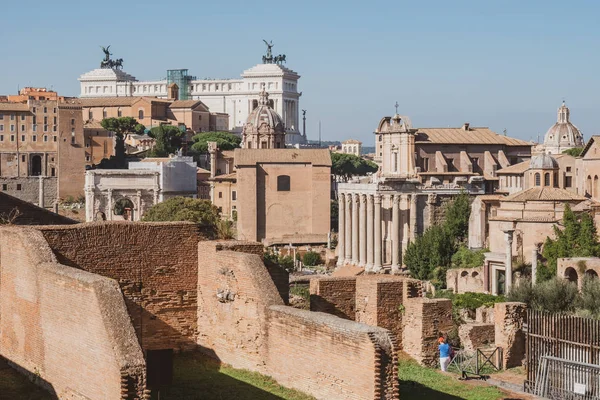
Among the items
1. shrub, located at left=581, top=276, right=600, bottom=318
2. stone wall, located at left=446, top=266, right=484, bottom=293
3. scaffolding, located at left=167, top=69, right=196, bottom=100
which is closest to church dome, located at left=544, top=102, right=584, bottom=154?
stone wall, located at left=446, top=266, right=484, bottom=293

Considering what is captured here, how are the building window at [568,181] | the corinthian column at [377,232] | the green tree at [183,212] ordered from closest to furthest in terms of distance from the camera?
the green tree at [183,212], the building window at [568,181], the corinthian column at [377,232]

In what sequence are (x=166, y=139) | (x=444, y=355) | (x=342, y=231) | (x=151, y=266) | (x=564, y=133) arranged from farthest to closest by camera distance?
(x=166, y=139), (x=564, y=133), (x=342, y=231), (x=444, y=355), (x=151, y=266)

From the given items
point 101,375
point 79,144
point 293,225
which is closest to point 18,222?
point 101,375

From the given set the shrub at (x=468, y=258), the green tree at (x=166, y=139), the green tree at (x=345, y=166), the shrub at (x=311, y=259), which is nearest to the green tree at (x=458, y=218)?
the shrub at (x=468, y=258)

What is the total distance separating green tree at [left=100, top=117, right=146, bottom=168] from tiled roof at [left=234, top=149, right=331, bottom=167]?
22706 mm

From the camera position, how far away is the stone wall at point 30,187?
276ft

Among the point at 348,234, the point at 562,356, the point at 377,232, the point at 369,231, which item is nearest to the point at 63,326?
the point at 562,356

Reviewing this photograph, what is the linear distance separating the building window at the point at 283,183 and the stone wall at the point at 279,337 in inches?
2149

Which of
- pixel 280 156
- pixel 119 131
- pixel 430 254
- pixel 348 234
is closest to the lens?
pixel 430 254

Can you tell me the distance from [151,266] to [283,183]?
181 feet

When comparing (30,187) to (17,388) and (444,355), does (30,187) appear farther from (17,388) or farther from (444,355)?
(17,388)

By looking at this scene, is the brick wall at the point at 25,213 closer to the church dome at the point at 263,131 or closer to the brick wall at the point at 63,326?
the brick wall at the point at 63,326

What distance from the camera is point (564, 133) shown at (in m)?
78.6

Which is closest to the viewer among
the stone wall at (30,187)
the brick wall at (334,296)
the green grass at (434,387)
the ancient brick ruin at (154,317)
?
the ancient brick ruin at (154,317)
